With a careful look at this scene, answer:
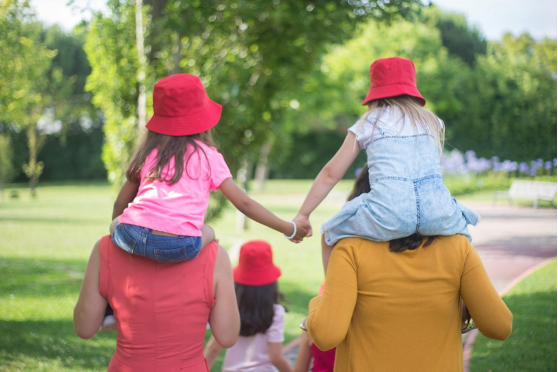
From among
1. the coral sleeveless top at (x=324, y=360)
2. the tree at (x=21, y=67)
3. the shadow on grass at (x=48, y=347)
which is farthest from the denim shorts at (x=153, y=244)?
the tree at (x=21, y=67)

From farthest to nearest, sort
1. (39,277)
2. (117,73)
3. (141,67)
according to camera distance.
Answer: (39,277)
(117,73)
(141,67)

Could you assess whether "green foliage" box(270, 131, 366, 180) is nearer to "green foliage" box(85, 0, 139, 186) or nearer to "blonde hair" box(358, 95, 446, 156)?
"green foliage" box(85, 0, 139, 186)

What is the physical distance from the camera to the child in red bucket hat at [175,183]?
203 cm

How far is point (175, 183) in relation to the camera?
2.11m

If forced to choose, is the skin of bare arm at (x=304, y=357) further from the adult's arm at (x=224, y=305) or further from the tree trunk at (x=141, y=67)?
the tree trunk at (x=141, y=67)

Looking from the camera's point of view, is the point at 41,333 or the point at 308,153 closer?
the point at 41,333

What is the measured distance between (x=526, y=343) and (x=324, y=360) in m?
2.22

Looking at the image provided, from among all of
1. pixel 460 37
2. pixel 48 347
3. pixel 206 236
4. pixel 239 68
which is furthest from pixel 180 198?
pixel 460 37

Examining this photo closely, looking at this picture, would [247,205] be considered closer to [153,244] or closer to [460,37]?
[153,244]

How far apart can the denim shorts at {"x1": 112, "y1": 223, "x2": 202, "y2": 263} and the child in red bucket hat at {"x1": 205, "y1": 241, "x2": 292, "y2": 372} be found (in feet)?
3.94

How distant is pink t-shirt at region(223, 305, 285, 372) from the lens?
10.5 feet

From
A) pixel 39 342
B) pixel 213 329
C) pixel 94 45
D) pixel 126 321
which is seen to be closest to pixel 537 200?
pixel 213 329

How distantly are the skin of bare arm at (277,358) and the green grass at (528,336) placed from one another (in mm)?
1574

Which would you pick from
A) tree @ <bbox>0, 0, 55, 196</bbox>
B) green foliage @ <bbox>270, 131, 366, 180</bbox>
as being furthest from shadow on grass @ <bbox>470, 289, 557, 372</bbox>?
green foliage @ <bbox>270, 131, 366, 180</bbox>
